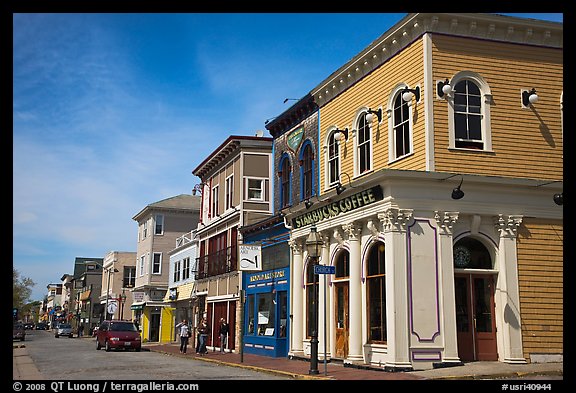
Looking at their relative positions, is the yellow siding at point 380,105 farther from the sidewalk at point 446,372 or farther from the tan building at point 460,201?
the sidewalk at point 446,372

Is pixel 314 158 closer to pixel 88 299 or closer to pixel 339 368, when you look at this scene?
pixel 339 368

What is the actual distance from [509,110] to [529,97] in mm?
743

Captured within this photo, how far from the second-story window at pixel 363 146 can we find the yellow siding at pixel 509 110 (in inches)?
130

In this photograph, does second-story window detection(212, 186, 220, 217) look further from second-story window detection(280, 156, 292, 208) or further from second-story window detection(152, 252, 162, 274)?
second-story window detection(152, 252, 162, 274)

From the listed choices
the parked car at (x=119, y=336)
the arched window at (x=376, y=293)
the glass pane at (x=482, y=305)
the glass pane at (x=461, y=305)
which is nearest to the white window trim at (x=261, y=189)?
the parked car at (x=119, y=336)

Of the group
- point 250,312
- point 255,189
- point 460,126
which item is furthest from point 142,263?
point 460,126

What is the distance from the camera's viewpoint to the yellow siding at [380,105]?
18.8 meters

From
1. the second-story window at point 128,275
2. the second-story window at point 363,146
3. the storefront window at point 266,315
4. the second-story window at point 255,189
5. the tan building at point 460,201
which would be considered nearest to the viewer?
the tan building at point 460,201

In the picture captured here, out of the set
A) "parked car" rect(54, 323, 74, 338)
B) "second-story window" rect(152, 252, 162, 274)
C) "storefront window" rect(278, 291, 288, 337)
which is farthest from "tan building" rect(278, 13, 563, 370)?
"parked car" rect(54, 323, 74, 338)

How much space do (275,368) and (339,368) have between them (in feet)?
6.50

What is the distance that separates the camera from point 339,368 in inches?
758

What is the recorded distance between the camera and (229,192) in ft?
111

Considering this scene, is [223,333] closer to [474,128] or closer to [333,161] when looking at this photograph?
[333,161]
